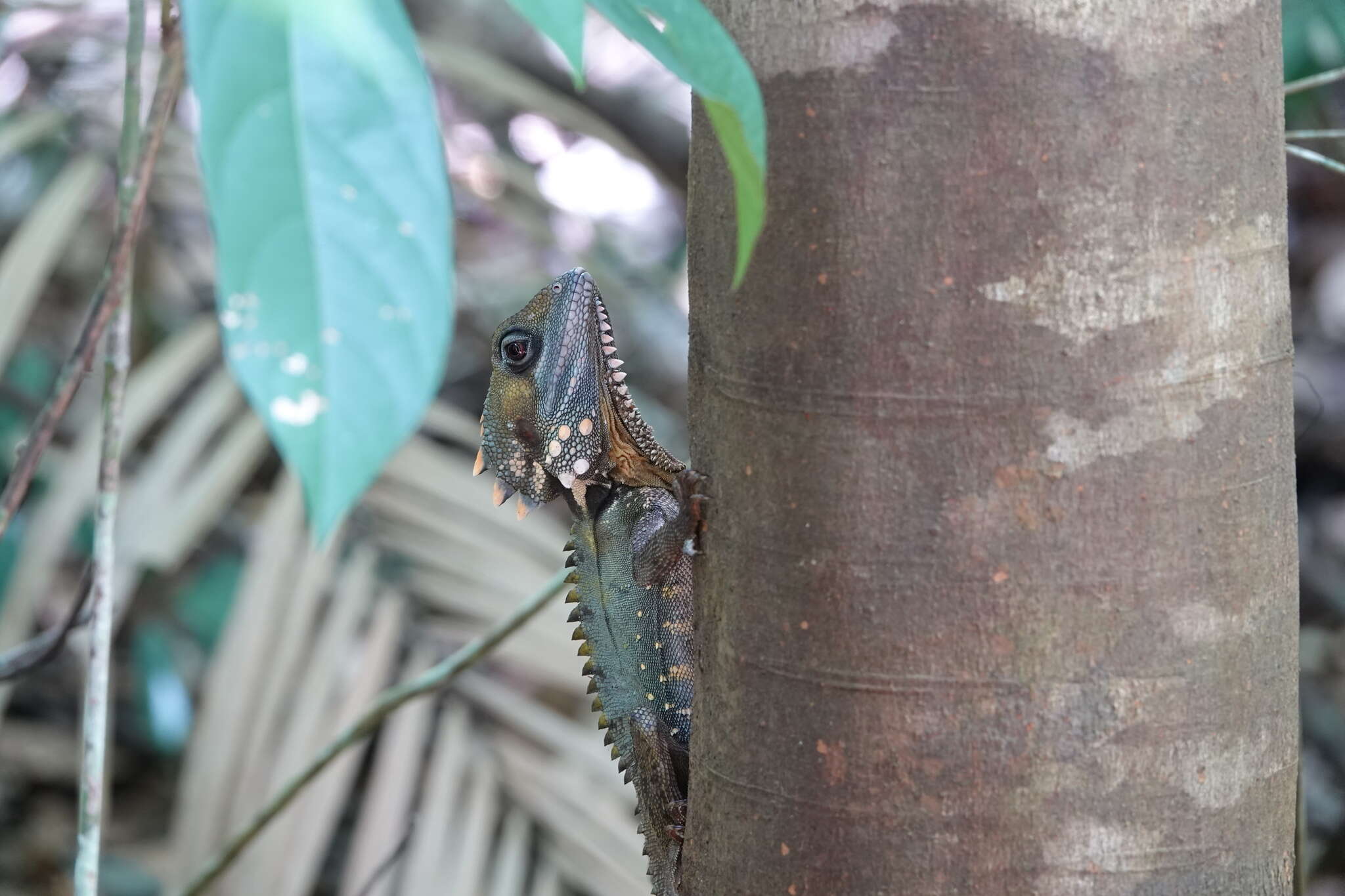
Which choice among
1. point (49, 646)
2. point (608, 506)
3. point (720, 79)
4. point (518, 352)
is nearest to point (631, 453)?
point (608, 506)

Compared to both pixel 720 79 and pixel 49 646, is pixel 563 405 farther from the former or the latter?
pixel 720 79

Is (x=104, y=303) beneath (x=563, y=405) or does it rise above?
beneath

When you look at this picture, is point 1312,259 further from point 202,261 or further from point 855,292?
point 855,292

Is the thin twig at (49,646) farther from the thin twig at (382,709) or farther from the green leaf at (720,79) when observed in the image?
the green leaf at (720,79)

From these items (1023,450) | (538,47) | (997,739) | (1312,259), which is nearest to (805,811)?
(997,739)

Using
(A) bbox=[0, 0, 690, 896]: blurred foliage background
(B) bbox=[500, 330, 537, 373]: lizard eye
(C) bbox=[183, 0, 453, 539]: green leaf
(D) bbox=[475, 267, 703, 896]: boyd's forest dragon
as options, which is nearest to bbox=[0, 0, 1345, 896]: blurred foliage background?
(A) bbox=[0, 0, 690, 896]: blurred foliage background

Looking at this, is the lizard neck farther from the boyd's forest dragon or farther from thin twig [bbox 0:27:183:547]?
thin twig [bbox 0:27:183:547]

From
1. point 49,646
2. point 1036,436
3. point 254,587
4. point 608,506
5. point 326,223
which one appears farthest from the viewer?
point 254,587
